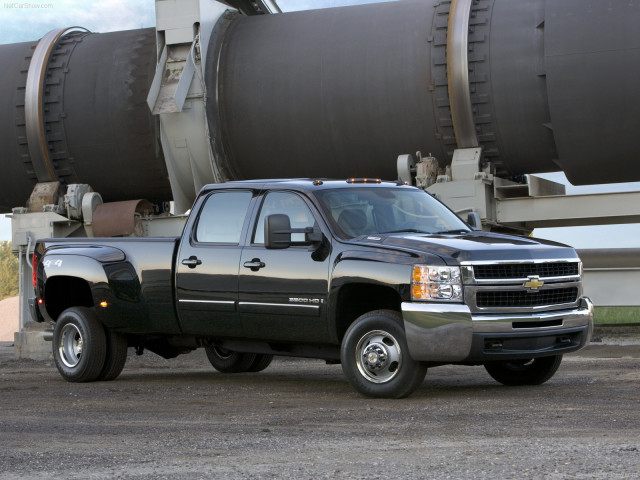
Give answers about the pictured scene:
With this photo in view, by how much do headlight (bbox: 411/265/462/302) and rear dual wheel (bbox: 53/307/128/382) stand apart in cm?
432

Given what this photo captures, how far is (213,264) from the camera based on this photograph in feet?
34.6

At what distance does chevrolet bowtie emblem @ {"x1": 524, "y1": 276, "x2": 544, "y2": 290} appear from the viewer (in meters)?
9.19

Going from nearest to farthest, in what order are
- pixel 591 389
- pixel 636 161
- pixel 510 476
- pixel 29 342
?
→ pixel 510 476 → pixel 591 389 → pixel 636 161 → pixel 29 342

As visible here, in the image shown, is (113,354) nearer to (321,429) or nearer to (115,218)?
(321,429)

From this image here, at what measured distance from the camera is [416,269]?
29.5 ft

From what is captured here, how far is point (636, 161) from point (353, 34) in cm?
479

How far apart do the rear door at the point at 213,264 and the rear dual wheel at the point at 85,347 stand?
1.33 meters

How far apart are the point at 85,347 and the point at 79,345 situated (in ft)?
1.04

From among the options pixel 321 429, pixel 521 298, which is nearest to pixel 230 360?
pixel 521 298

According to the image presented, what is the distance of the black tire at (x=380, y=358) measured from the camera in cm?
909

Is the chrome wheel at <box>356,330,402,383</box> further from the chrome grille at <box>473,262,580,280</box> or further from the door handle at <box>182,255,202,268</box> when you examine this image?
the door handle at <box>182,255,202,268</box>

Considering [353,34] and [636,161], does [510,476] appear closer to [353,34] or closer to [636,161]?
[636,161]

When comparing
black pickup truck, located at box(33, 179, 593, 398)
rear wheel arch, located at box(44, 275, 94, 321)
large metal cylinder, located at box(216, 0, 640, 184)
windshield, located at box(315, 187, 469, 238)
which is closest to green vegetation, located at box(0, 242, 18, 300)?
large metal cylinder, located at box(216, 0, 640, 184)

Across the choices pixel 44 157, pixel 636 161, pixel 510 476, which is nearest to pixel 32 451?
pixel 510 476
